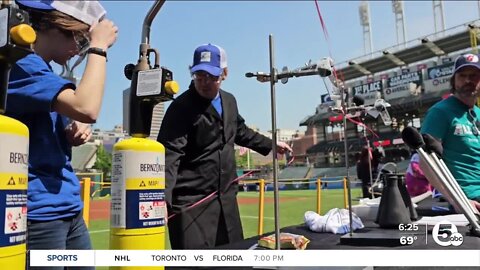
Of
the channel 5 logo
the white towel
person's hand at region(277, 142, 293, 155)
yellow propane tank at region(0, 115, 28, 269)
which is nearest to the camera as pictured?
yellow propane tank at region(0, 115, 28, 269)

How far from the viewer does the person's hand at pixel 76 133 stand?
3.24ft

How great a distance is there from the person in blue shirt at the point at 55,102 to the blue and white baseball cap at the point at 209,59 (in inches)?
25.9

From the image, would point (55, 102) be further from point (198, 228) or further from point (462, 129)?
point (462, 129)

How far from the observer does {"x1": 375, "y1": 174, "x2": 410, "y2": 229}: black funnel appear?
54.1 inches

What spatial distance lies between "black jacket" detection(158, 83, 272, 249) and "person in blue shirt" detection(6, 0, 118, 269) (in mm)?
513

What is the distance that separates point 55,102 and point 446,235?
3.39 feet

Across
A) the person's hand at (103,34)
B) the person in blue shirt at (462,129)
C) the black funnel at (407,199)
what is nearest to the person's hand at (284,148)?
the black funnel at (407,199)

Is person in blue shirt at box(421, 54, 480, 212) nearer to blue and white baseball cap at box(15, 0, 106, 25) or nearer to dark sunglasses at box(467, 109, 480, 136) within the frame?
dark sunglasses at box(467, 109, 480, 136)

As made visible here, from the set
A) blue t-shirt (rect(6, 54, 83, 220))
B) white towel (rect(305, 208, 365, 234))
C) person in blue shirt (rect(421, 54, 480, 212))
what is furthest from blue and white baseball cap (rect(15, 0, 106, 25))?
person in blue shirt (rect(421, 54, 480, 212))

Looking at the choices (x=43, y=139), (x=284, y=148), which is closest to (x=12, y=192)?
(x=43, y=139)

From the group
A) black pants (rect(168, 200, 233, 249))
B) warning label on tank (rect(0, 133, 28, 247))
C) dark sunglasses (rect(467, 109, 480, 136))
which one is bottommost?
black pants (rect(168, 200, 233, 249))

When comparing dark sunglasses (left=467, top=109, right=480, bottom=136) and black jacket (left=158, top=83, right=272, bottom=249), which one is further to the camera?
dark sunglasses (left=467, top=109, right=480, bottom=136)

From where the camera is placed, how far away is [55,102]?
29.9 inches

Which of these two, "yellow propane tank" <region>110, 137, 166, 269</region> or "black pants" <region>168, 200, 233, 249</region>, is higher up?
"yellow propane tank" <region>110, 137, 166, 269</region>
